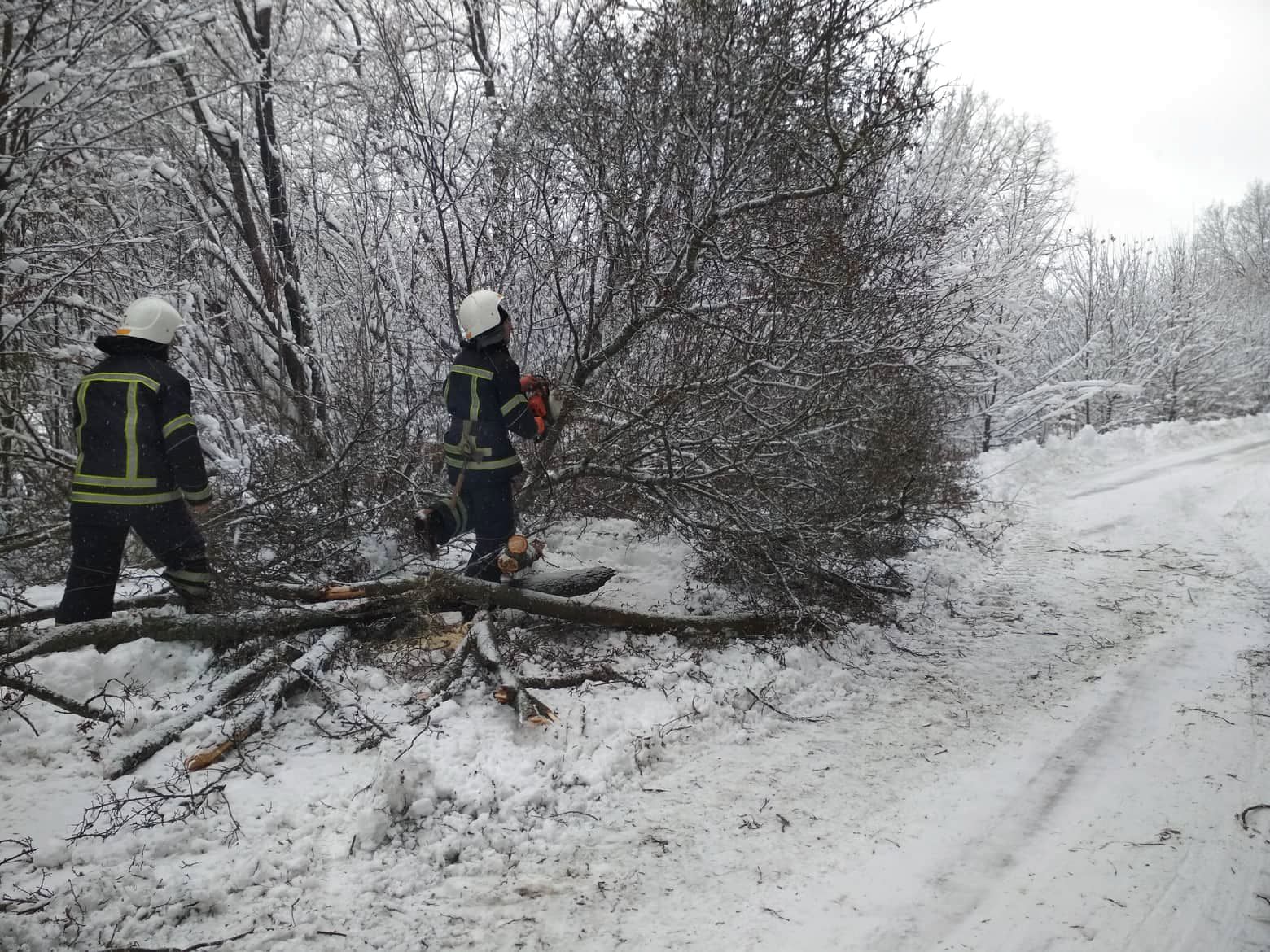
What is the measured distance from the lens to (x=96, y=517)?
400 cm

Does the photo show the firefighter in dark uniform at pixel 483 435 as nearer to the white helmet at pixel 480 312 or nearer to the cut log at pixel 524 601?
the white helmet at pixel 480 312

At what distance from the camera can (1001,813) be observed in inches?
124

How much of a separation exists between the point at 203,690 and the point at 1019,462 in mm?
10881

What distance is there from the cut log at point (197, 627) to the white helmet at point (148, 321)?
4.96 ft

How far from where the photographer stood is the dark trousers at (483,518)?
16.3 feet

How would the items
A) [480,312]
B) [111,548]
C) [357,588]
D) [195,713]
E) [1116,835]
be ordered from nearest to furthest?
[1116,835] < [195,713] < [111,548] < [357,588] < [480,312]

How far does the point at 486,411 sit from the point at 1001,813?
3.49 metres

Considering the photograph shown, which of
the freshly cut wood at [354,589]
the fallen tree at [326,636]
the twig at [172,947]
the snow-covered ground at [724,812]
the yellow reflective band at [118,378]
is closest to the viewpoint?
the twig at [172,947]

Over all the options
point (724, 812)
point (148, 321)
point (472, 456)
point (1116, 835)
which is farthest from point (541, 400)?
point (1116, 835)

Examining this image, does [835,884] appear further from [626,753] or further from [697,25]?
[697,25]

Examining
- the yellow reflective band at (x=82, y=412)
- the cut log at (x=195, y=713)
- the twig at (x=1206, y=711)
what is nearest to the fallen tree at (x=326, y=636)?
the cut log at (x=195, y=713)

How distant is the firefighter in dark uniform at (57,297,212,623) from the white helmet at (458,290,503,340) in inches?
63.6

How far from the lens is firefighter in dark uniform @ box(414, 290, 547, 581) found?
473 cm

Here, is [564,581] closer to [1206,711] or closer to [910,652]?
[910,652]
